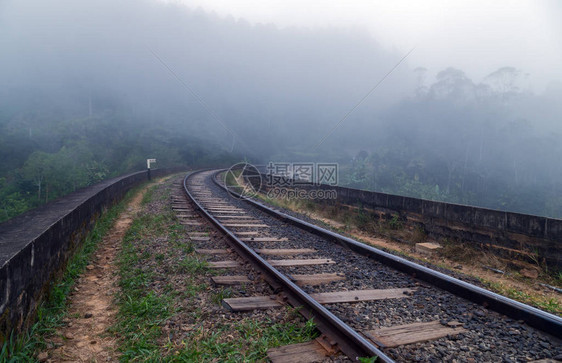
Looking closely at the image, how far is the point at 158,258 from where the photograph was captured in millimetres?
5590

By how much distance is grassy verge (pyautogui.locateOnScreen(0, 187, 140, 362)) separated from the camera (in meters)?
2.82

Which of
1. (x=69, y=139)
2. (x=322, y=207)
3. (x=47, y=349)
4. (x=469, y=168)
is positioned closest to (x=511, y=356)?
(x=47, y=349)

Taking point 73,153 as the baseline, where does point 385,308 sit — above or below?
below

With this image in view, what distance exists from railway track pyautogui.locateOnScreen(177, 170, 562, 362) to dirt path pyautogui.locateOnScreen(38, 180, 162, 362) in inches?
50.0

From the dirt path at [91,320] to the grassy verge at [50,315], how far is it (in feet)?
0.29

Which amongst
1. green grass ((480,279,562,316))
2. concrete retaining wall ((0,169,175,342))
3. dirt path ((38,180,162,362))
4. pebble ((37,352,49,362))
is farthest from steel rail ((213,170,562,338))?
concrete retaining wall ((0,169,175,342))

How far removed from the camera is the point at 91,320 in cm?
375

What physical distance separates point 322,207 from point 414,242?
4.86 m

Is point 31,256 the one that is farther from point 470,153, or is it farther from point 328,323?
point 470,153

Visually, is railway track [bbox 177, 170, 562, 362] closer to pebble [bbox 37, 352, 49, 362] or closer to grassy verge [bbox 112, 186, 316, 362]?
grassy verge [bbox 112, 186, 316, 362]

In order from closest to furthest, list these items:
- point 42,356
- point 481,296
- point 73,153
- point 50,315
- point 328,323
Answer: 1. point 42,356
2. point 328,323
3. point 50,315
4. point 481,296
5. point 73,153

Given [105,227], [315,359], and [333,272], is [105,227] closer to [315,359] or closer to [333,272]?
[333,272]

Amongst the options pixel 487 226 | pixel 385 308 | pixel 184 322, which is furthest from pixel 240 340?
pixel 487 226

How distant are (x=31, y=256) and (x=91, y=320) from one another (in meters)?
0.94
